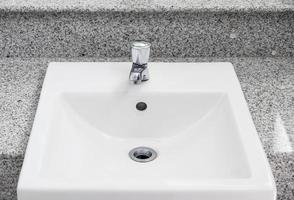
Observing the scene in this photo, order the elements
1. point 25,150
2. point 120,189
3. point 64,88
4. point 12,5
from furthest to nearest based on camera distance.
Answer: point 12,5 < point 64,88 < point 25,150 < point 120,189

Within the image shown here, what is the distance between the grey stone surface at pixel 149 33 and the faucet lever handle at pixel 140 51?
7.7 inches

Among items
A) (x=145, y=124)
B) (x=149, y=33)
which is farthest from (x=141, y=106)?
(x=149, y=33)

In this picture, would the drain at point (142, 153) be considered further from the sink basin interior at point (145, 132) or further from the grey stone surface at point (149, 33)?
the grey stone surface at point (149, 33)

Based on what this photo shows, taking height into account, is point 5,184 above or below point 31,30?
below

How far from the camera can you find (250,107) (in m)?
1.17

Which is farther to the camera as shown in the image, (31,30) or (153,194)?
(31,30)

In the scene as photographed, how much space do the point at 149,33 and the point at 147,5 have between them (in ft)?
0.23

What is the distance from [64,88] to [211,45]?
0.41 m

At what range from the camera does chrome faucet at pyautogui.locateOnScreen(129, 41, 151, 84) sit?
114cm

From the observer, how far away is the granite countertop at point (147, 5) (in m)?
1.31

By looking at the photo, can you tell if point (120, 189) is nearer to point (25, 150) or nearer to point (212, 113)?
point (25, 150)

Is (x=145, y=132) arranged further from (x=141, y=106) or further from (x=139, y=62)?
(x=139, y=62)

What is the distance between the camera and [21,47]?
1.36 metres

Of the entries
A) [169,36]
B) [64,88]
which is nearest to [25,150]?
[64,88]
